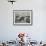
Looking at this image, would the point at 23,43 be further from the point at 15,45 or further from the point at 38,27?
the point at 38,27

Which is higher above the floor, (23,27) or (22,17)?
(22,17)

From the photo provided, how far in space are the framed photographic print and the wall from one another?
0.11 metres

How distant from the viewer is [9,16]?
4746mm

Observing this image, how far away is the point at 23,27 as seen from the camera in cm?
474

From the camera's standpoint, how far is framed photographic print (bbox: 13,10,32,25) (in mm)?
4711

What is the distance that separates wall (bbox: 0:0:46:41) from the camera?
4703 millimetres

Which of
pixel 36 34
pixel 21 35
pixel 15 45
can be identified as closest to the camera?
pixel 21 35

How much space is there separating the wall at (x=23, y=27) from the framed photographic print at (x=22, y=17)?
111mm

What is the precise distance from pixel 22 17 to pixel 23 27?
0.37 metres

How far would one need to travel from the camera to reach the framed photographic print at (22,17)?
4.71 metres

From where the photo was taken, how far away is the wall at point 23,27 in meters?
4.70

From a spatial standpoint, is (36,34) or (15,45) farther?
(36,34)

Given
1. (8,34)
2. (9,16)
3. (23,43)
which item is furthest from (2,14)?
(23,43)

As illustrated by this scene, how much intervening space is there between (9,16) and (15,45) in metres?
1.69
